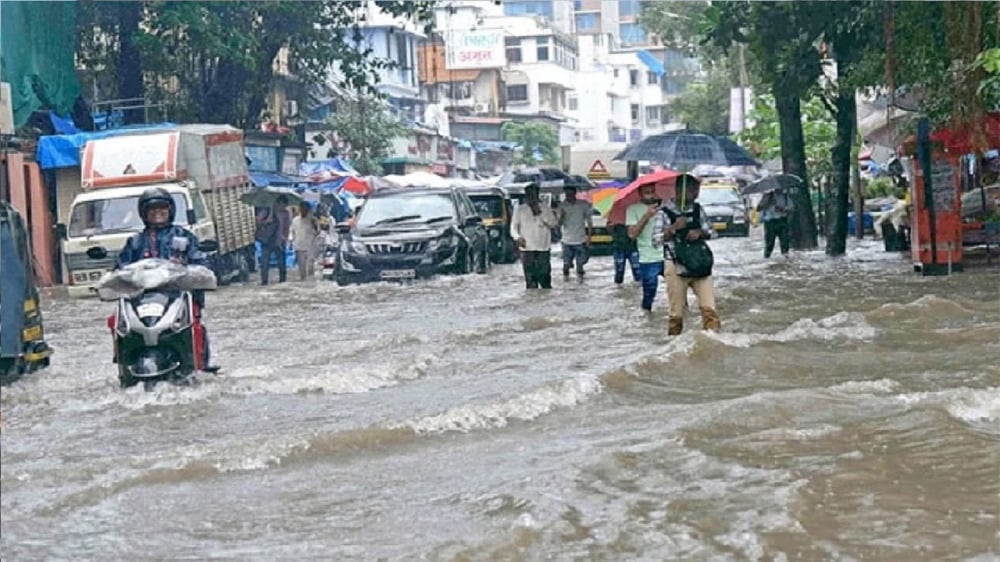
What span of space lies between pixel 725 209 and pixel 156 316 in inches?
1239

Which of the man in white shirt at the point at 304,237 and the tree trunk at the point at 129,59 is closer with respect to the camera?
the man in white shirt at the point at 304,237

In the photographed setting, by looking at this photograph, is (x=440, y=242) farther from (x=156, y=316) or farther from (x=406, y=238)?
(x=156, y=316)

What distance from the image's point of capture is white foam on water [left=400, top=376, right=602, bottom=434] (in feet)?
29.9

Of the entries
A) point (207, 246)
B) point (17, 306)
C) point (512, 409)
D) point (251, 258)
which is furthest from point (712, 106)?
point (512, 409)

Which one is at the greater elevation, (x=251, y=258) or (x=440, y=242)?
(x=440, y=242)

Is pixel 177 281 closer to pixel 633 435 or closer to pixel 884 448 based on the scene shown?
pixel 633 435

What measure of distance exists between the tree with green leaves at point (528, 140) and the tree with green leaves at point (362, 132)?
24.3 meters

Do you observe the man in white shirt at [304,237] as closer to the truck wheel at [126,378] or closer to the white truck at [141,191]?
the white truck at [141,191]

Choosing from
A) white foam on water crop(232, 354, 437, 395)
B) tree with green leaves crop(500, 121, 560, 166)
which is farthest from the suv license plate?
tree with green leaves crop(500, 121, 560, 166)

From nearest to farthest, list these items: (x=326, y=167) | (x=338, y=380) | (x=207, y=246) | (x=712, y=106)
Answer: (x=207, y=246), (x=338, y=380), (x=326, y=167), (x=712, y=106)

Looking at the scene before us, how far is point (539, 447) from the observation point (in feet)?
27.5

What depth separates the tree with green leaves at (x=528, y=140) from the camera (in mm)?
74188

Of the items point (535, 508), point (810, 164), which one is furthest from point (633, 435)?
point (810, 164)

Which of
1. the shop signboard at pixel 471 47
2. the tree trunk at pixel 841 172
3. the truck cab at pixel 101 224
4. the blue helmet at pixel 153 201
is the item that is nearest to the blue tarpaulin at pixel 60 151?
the truck cab at pixel 101 224
